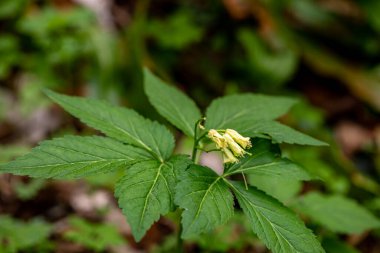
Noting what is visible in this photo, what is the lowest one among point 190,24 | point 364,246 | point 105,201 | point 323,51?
point 364,246

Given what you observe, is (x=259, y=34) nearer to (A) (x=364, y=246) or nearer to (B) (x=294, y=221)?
(A) (x=364, y=246)

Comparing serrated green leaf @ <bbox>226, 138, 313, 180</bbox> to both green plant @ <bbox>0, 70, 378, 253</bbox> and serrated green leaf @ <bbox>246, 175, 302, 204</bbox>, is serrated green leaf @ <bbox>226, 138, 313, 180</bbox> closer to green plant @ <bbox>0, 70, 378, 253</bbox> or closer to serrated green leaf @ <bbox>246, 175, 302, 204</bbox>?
green plant @ <bbox>0, 70, 378, 253</bbox>

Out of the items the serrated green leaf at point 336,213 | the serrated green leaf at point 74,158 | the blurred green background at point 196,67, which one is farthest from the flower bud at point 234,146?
the blurred green background at point 196,67

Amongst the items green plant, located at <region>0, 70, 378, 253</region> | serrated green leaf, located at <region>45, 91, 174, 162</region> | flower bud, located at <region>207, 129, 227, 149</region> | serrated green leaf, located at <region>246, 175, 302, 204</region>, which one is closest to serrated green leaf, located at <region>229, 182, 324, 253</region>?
green plant, located at <region>0, 70, 378, 253</region>

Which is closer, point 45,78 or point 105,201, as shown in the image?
point 105,201

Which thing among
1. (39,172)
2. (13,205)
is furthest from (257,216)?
(13,205)

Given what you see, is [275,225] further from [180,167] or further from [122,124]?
[122,124]

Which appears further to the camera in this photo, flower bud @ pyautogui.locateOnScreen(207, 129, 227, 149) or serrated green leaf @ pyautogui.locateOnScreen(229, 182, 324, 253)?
flower bud @ pyautogui.locateOnScreen(207, 129, 227, 149)
